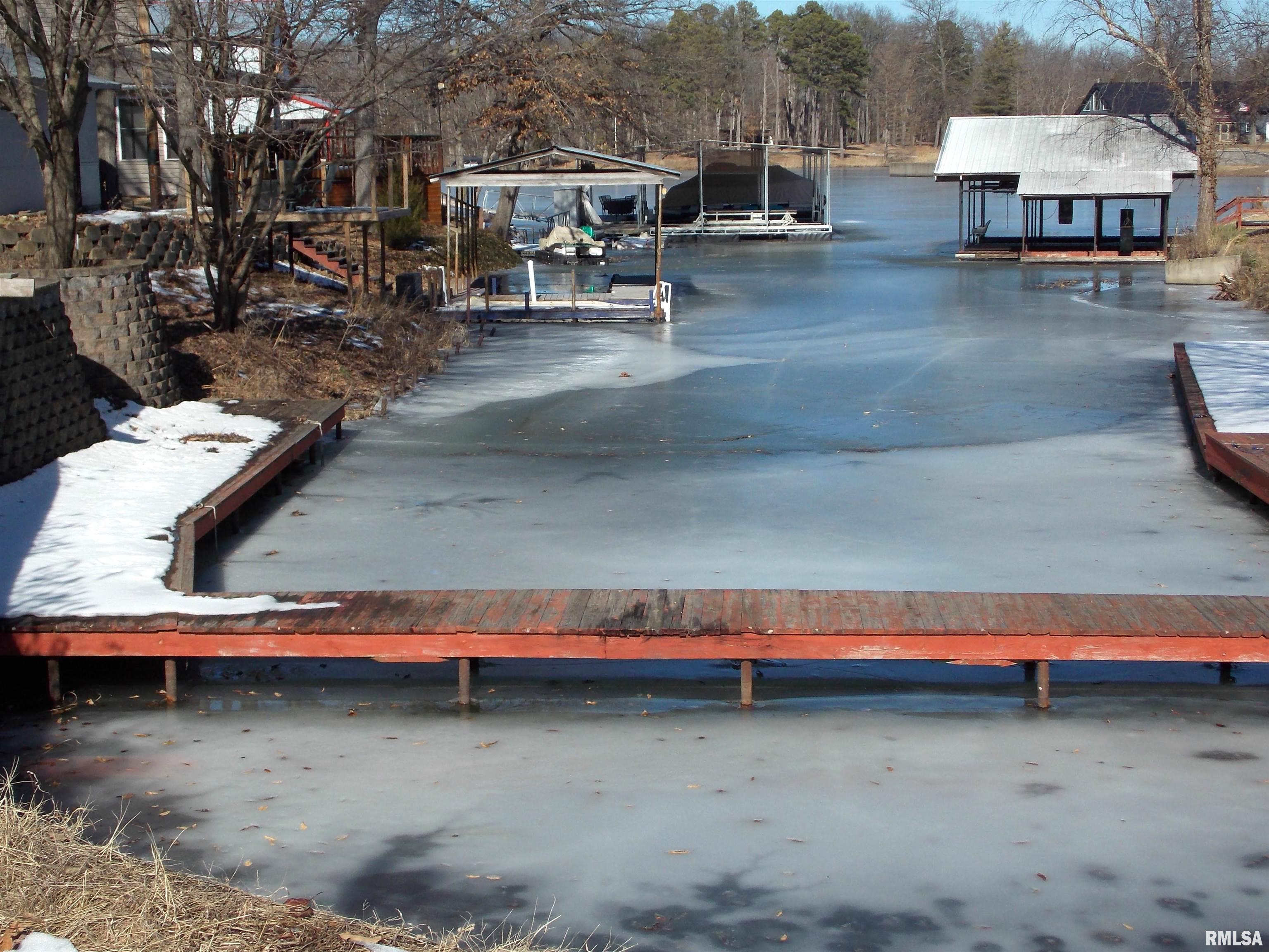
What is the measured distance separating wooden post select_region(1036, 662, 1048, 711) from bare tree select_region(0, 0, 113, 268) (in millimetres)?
10479

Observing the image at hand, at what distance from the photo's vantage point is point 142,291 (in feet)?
39.8

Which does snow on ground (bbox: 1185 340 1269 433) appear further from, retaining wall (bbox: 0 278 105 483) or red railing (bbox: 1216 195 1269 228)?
red railing (bbox: 1216 195 1269 228)

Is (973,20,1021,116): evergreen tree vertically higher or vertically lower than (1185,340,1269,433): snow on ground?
higher

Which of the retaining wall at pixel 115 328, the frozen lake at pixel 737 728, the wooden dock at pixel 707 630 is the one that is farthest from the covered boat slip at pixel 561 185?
the wooden dock at pixel 707 630

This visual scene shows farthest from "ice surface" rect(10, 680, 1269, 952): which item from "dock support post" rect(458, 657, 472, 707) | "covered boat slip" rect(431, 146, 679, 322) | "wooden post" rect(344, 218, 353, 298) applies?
"covered boat slip" rect(431, 146, 679, 322)

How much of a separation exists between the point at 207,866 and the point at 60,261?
10.0 meters

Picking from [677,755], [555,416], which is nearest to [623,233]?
[555,416]

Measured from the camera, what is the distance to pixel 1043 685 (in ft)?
22.1

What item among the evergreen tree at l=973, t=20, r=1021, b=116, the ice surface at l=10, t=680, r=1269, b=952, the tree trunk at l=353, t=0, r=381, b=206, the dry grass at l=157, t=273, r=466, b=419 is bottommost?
the ice surface at l=10, t=680, r=1269, b=952

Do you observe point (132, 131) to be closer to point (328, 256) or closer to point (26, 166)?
point (26, 166)

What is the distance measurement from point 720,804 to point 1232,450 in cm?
653

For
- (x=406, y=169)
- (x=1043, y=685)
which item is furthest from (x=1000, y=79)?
(x=1043, y=685)

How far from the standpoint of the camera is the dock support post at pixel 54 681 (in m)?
6.98

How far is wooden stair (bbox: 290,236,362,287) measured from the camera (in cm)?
2355
